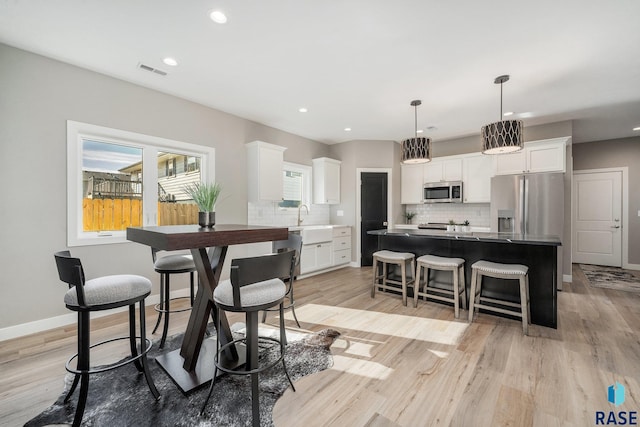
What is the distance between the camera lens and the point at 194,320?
198 centimetres

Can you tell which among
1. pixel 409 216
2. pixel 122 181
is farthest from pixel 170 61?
pixel 409 216

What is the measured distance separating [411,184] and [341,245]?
7.01 feet

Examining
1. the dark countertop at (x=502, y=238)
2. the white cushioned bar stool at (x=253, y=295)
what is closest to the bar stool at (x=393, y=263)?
the dark countertop at (x=502, y=238)

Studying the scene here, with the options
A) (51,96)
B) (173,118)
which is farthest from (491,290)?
(51,96)

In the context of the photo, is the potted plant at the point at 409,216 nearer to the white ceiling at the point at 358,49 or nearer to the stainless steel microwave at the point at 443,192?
the stainless steel microwave at the point at 443,192

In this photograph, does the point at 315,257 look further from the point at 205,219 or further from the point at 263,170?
the point at 205,219

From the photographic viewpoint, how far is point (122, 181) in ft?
11.0

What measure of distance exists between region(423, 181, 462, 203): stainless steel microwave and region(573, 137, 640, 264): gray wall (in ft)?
11.1

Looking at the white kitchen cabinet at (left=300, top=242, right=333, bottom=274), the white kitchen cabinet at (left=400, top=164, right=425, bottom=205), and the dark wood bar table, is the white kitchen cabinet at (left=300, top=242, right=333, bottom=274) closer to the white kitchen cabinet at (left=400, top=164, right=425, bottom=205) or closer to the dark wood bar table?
the white kitchen cabinet at (left=400, top=164, right=425, bottom=205)

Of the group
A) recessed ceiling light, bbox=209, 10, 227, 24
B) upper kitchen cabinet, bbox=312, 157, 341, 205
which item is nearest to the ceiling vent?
recessed ceiling light, bbox=209, 10, 227, 24

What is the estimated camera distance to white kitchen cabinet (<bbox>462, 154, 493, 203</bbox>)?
5.15 metres

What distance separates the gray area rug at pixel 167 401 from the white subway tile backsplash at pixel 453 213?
4755 mm

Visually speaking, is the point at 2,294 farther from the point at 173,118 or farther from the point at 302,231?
the point at 302,231

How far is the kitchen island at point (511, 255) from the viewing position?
2811 mm
